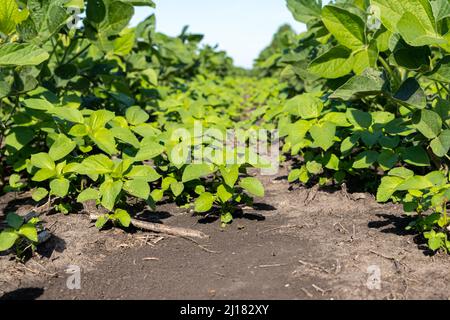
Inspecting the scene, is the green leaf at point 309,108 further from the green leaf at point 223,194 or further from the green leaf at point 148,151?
the green leaf at point 148,151

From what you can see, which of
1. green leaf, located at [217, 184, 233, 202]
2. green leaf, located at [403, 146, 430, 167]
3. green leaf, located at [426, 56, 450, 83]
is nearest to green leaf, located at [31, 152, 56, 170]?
green leaf, located at [217, 184, 233, 202]

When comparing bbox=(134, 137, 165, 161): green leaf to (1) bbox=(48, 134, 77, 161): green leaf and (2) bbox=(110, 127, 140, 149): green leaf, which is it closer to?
(2) bbox=(110, 127, 140, 149): green leaf

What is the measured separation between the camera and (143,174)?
8.34 feet

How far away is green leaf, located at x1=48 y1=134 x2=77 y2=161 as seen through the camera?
2736 mm

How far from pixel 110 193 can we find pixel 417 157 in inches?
62.0

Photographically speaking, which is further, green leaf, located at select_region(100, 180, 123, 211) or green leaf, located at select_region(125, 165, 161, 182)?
green leaf, located at select_region(125, 165, 161, 182)

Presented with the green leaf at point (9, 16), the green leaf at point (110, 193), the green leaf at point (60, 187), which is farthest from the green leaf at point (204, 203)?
the green leaf at point (9, 16)

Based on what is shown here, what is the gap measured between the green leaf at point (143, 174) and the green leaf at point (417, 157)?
131cm

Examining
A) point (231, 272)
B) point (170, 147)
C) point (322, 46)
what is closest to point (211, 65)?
point (322, 46)

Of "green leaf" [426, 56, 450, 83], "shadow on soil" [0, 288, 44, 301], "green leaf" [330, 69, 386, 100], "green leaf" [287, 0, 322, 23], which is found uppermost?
"green leaf" [287, 0, 322, 23]

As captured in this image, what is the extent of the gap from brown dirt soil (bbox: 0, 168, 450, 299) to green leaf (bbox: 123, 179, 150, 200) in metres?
0.27

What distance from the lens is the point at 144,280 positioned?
6.99 feet

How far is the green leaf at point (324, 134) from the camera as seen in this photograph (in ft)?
9.48

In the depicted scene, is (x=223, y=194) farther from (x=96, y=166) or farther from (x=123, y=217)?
(x=96, y=166)
